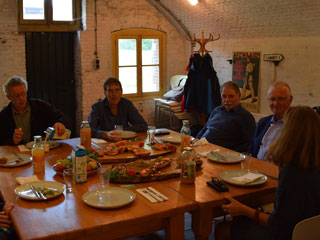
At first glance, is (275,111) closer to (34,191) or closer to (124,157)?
(124,157)

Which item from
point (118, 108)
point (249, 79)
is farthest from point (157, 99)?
point (118, 108)

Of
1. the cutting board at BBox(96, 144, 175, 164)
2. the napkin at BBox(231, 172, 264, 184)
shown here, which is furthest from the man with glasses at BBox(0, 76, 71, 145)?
the napkin at BBox(231, 172, 264, 184)

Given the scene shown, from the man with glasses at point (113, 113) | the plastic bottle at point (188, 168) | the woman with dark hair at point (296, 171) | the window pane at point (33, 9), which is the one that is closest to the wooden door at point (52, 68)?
the window pane at point (33, 9)

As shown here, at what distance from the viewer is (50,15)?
6.62 m

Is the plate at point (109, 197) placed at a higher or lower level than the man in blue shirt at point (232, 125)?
lower

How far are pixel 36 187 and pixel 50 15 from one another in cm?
488

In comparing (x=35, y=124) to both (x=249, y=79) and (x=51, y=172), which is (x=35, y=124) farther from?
(x=249, y=79)

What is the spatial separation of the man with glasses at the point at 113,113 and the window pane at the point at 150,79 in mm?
3438

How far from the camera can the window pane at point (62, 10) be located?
6656 millimetres

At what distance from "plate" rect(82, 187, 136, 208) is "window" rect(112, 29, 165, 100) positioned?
5.05 meters

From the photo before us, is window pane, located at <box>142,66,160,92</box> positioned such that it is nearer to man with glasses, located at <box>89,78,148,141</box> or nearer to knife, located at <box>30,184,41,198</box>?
man with glasses, located at <box>89,78,148,141</box>

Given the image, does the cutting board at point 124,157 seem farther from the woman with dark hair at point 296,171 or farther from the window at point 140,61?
the window at point 140,61

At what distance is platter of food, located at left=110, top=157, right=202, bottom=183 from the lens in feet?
8.27

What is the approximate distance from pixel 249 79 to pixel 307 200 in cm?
452
